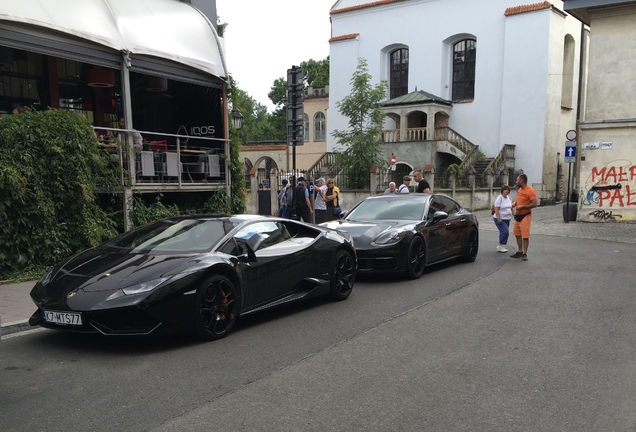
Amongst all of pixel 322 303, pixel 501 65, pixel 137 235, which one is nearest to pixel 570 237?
pixel 322 303

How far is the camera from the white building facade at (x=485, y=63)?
34656 mm

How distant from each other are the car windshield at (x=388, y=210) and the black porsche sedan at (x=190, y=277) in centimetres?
279

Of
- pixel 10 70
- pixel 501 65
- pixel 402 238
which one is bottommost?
pixel 402 238

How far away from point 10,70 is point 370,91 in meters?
21.0

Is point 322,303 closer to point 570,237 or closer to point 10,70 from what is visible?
point 10,70

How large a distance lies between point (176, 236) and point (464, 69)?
117 feet

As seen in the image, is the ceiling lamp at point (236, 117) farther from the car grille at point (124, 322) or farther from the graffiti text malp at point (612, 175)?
the graffiti text malp at point (612, 175)

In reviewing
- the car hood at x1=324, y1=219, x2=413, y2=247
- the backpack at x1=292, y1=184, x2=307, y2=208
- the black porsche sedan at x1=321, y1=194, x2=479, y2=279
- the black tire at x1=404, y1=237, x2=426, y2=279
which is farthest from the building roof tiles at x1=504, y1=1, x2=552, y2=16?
the black tire at x1=404, y1=237, x2=426, y2=279

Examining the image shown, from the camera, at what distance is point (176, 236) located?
22.0 ft

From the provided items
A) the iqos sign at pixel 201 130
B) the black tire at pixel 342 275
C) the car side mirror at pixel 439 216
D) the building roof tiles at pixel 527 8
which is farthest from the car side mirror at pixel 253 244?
the building roof tiles at pixel 527 8

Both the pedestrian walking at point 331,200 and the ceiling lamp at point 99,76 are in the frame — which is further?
the pedestrian walking at point 331,200

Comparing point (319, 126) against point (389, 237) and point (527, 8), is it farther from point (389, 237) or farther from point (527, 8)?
point (389, 237)

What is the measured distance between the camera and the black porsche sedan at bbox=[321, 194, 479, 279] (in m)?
9.40

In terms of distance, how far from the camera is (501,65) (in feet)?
119
